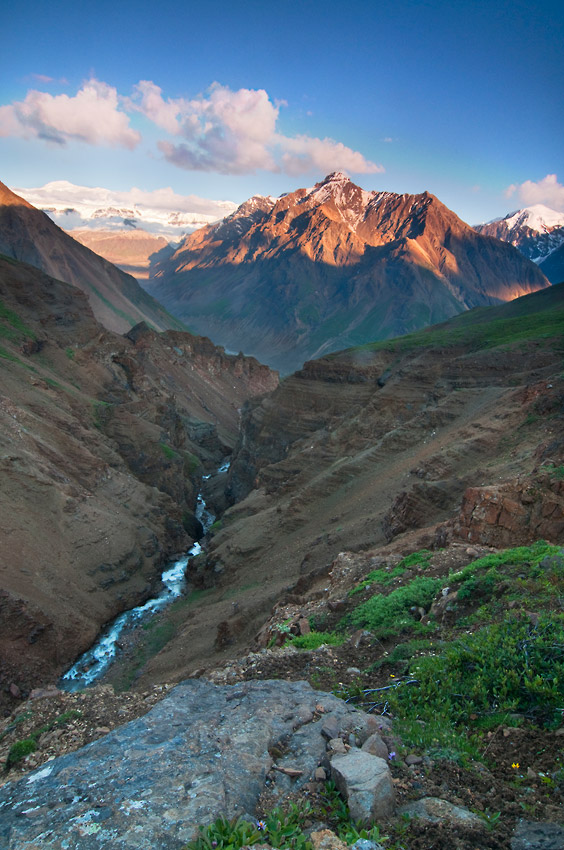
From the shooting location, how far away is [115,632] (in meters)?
32.8

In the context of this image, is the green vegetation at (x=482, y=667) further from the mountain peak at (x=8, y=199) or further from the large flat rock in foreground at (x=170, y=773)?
the mountain peak at (x=8, y=199)

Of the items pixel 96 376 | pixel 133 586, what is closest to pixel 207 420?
pixel 96 376

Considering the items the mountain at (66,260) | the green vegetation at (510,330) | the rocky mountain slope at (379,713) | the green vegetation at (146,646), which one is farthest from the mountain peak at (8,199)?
the rocky mountain slope at (379,713)

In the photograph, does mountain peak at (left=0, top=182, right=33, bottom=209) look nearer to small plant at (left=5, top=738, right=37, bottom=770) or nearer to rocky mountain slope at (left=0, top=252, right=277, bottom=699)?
rocky mountain slope at (left=0, top=252, right=277, bottom=699)

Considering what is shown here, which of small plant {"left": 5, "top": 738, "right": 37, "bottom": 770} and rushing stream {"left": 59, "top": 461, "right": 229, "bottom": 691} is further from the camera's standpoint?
rushing stream {"left": 59, "top": 461, "right": 229, "bottom": 691}

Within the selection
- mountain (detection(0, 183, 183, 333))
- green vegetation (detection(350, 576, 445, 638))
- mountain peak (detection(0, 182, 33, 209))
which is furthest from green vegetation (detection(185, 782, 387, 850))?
mountain peak (detection(0, 182, 33, 209))

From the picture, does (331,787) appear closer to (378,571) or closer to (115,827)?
(115,827)

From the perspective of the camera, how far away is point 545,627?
7348mm

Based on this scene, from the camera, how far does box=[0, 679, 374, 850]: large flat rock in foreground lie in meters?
5.05

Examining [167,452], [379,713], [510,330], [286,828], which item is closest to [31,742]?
[286,828]

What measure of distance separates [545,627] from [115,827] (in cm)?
608

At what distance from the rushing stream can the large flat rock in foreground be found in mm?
24160

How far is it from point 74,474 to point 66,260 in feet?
367

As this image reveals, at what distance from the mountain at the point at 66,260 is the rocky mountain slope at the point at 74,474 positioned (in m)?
53.1
